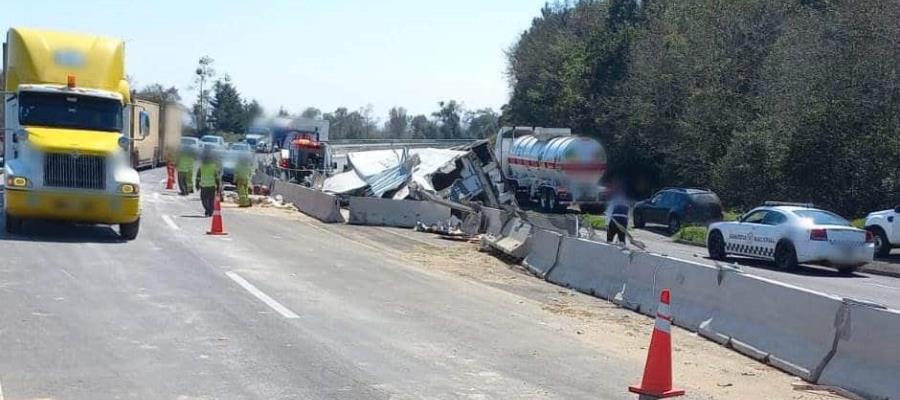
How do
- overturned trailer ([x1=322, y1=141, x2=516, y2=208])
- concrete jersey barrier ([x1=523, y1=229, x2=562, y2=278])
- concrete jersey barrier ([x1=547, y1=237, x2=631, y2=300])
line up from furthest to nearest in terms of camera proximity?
1. overturned trailer ([x1=322, y1=141, x2=516, y2=208])
2. concrete jersey barrier ([x1=523, y1=229, x2=562, y2=278])
3. concrete jersey barrier ([x1=547, y1=237, x2=631, y2=300])

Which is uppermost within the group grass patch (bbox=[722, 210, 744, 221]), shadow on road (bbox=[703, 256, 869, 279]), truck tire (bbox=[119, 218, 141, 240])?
truck tire (bbox=[119, 218, 141, 240])

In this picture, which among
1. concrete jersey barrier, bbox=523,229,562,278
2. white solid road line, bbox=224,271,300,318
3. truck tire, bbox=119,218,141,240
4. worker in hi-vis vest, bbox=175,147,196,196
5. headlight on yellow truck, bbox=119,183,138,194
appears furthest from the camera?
worker in hi-vis vest, bbox=175,147,196,196

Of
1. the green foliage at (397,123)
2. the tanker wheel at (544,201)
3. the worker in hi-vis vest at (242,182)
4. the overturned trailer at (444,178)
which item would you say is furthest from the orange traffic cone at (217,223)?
the green foliage at (397,123)

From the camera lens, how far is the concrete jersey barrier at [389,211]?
29.6m

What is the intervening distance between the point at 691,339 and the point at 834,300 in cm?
271

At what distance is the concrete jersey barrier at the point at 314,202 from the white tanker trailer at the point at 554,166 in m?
10.2

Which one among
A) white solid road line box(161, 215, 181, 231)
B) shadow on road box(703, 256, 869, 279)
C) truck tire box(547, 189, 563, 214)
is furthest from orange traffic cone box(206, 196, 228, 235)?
truck tire box(547, 189, 563, 214)

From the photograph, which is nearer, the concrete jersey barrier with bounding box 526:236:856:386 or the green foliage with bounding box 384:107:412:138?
the concrete jersey barrier with bounding box 526:236:856:386

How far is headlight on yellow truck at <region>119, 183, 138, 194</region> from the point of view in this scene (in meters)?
19.1

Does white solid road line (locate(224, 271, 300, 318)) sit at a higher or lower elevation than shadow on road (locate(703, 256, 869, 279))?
higher

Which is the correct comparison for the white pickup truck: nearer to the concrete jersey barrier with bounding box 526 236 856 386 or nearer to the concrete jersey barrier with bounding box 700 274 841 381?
the concrete jersey barrier with bounding box 526 236 856 386

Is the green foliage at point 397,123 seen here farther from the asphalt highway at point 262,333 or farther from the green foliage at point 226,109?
the asphalt highway at point 262,333

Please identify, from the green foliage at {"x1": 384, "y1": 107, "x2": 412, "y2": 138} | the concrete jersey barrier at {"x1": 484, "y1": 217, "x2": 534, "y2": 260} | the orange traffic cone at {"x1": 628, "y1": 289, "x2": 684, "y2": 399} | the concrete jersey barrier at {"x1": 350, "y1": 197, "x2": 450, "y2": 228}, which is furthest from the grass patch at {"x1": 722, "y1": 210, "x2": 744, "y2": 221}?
the green foliage at {"x1": 384, "y1": 107, "x2": 412, "y2": 138}

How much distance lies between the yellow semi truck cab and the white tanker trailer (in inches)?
805
